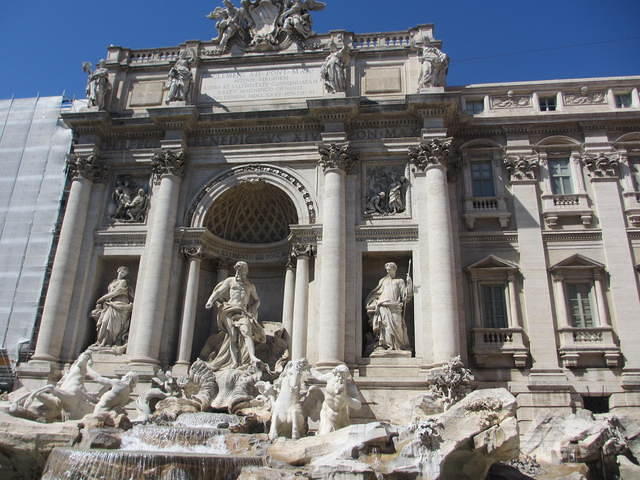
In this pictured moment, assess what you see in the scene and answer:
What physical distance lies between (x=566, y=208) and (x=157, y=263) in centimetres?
1454

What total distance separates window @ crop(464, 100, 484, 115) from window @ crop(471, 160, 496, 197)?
7.17 ft

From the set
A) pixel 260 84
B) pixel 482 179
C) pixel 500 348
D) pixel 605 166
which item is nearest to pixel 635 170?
pixel 605 166

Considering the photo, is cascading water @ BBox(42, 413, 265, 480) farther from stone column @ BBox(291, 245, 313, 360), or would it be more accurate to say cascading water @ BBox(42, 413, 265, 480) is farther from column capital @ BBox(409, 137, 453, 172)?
column capital @ BBox(409, 137, 453, 172)

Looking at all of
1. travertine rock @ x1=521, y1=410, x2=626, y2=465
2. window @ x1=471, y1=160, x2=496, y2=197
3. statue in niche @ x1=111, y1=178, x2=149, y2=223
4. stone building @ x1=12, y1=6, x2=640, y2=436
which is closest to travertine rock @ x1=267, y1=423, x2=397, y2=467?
travertine rock @ x1=521, y1=410, x2=626, y2=465

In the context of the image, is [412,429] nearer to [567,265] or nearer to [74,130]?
[567,265]

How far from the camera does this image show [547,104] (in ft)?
74.5

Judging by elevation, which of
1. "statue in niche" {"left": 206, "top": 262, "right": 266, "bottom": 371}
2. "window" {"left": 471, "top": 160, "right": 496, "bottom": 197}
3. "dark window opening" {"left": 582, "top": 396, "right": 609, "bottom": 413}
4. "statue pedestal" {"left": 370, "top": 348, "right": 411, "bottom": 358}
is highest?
"window" {"left": 471, "top": 160, "right": 496, "bottom": 197}

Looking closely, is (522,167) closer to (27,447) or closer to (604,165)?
(604,165)

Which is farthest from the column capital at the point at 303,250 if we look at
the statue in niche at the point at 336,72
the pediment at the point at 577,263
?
the pediment at the point at 577,263

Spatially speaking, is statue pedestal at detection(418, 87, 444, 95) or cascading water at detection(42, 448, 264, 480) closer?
cascading water at detection(42, 448, 264, 480)

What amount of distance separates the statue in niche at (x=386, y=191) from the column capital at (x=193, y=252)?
613cm

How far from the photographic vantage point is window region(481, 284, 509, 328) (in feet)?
64.6

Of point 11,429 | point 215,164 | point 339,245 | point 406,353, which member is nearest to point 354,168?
point 339,245

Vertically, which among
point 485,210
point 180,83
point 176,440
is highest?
point 180,83
